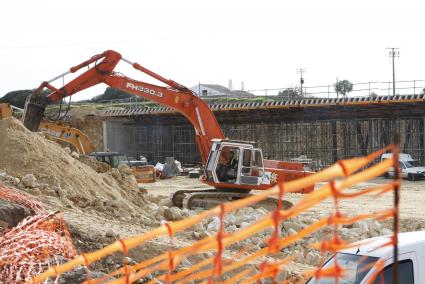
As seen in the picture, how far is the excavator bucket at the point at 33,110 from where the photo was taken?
17.0 metres

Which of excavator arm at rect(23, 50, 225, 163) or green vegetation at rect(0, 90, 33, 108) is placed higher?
green vegetation at rect(0, 90, 33, 108)

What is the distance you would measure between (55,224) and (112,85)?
1046 centimetres

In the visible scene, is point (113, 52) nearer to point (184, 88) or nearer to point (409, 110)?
point (184, 88)

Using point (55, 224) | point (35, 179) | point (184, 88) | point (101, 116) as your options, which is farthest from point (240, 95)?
point (55, 224)

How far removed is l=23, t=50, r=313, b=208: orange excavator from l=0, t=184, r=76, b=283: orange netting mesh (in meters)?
9.66

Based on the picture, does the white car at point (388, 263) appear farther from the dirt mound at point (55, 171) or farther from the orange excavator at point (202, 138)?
the orange excavator at point (202, 138)

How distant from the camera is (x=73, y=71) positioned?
17.3 meters

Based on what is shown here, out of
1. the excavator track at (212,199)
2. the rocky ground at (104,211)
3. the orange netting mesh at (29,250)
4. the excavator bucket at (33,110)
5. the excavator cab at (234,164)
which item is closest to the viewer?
the orange netting mesh at (29,250)

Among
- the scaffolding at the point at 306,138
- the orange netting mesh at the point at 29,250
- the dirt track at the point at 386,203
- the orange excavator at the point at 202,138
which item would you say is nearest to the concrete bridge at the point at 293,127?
the scaffolding at the point at 306,138

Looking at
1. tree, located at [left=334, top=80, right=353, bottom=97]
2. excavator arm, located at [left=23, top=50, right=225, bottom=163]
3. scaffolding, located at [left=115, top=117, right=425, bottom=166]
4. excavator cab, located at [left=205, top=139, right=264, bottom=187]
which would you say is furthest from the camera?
tree, located at [left=334, top=80, right=353, bottom=97]

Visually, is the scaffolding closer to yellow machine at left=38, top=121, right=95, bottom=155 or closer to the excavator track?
yellow machine at left=38, top=121, right=95, bottom=155

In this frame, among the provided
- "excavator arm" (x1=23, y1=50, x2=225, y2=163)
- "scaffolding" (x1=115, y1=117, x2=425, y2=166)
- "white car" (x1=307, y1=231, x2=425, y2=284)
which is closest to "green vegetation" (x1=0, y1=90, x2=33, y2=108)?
"scaffolding" (x1=115, y1=117, x2=425, y2=166)

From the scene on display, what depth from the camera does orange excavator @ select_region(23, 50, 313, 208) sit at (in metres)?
17.5

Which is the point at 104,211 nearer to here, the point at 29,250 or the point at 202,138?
the point at 202,138
